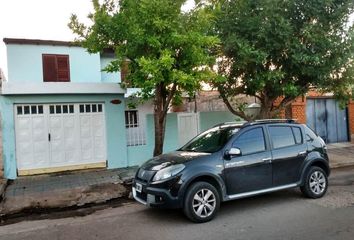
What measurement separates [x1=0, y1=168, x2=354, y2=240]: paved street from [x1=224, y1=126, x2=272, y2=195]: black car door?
1.62 feet

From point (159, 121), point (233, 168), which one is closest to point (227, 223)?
point (233, 168)

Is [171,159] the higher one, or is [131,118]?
[131,118]

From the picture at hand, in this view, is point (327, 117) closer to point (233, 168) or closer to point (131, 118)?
point (131, 118)

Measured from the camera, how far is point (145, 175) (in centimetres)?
618

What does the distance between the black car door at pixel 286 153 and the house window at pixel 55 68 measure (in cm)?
1414

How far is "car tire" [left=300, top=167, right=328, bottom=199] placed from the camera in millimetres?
7066

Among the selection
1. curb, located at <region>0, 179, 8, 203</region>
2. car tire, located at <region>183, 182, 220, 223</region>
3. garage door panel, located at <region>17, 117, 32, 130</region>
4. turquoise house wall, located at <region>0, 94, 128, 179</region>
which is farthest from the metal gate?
curb, located at <region>0, 179, 8, 203</region>

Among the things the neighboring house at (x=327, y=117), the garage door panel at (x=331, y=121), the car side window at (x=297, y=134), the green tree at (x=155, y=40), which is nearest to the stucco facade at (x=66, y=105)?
the green tree at (x=155, y=40)

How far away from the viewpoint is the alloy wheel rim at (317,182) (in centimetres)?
714

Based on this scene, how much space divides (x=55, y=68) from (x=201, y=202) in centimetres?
1467

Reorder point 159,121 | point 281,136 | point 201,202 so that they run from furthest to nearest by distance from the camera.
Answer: point 159,121, point 281,136, point 201,202

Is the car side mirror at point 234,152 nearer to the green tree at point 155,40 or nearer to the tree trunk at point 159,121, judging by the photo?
the green tree at point 155,40

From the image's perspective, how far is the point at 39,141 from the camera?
35.4 feet

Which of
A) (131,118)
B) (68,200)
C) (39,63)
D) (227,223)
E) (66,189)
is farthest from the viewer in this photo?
(39,63)
